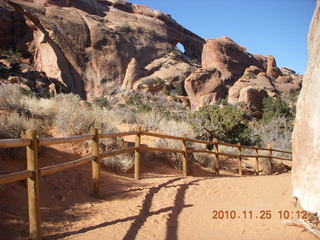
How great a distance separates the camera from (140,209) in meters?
5.21

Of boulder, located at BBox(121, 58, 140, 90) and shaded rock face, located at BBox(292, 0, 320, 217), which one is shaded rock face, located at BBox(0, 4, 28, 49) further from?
Answer: shaded rock face, located at BBox(292, 0, 320, 217)

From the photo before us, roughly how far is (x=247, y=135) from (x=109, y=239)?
1434 centimetres

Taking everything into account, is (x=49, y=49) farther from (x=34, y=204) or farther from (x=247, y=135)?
(x=34, y=204)

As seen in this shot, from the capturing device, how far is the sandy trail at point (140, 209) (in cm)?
409

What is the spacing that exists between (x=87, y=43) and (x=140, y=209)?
3915 centimetres

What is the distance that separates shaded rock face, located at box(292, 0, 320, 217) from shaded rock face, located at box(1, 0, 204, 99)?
3343cm

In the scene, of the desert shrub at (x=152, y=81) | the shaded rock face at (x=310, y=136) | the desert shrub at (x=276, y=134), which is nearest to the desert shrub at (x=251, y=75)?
the desert shrub at (x=152, y=81)

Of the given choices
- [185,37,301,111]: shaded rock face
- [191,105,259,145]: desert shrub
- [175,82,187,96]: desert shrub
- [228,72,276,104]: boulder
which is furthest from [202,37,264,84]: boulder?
[191,105,259,145]: desert shrub

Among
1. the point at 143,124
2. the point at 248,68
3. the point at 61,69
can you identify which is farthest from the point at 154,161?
the point at 248,68

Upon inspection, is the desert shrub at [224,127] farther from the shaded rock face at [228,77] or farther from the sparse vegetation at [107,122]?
the shaded rock face at [228,77]

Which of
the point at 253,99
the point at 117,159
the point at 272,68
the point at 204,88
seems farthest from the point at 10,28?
the point at 272,68

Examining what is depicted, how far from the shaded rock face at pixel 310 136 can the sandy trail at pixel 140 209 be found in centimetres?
44

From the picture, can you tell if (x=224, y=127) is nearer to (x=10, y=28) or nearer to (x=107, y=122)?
(x=107, y=122)

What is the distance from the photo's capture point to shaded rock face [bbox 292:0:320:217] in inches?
163
